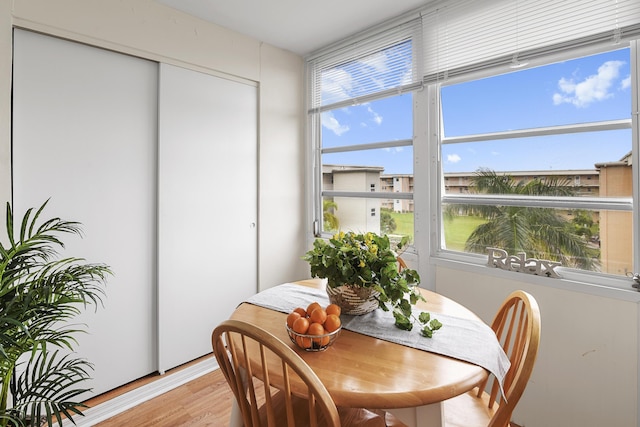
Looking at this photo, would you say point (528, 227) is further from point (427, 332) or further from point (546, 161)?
point (427, 332)

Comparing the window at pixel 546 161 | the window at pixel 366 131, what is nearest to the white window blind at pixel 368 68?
the window at pixel 366 131

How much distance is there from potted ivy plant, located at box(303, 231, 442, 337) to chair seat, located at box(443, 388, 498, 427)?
29 cm

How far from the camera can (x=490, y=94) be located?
7.07ft

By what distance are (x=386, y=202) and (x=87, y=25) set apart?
87.5 inches

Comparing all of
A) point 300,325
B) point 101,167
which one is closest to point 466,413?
point 300,325

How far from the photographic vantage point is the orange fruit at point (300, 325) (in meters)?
1.15

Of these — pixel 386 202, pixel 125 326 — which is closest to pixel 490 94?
pixel 386 202

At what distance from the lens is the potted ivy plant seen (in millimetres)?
1291

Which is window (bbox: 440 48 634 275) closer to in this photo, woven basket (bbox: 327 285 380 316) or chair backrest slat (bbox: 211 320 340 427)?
woven basket (bbox: 327 285 380 316)

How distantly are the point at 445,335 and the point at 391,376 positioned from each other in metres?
0.34

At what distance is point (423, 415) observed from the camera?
1.02 metres

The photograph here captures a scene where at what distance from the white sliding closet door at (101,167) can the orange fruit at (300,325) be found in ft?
5.23

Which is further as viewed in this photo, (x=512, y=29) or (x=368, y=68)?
(x=368, y=68)

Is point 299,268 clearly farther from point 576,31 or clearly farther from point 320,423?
point 576,31
